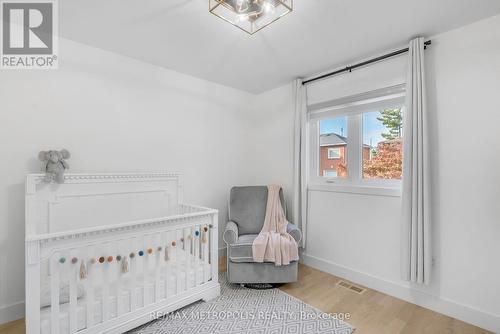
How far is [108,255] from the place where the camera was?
1.59 meters

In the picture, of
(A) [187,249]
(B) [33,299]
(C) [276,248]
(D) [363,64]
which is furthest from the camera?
(D) [363,64]

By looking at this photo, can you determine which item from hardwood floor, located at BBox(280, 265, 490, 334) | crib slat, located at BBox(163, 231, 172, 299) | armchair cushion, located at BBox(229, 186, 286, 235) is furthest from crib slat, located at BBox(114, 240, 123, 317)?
hardwood floor, located at BBox(280, 265, 490, 334)

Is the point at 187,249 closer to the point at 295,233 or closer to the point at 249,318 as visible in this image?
the point at 249,318

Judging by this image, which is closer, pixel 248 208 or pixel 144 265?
pixel 144 265

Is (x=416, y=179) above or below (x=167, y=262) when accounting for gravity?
above

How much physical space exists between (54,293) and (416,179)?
271 centimetres

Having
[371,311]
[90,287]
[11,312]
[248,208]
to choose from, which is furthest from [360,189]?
[11,312]

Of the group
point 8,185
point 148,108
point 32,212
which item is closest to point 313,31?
point 148,108

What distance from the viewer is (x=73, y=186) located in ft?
6.60

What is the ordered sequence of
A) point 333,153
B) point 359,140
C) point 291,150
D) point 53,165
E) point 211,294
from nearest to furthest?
point 53,165, point 211,294, point 359,140, point 333,153, point 291,150

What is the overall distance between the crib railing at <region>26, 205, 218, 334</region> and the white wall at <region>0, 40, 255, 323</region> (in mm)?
726

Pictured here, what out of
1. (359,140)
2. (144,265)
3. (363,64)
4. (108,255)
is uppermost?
(363,64)

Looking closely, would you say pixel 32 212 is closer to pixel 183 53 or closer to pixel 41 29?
pixel 41 29

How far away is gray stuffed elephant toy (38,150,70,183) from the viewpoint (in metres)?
1.88
